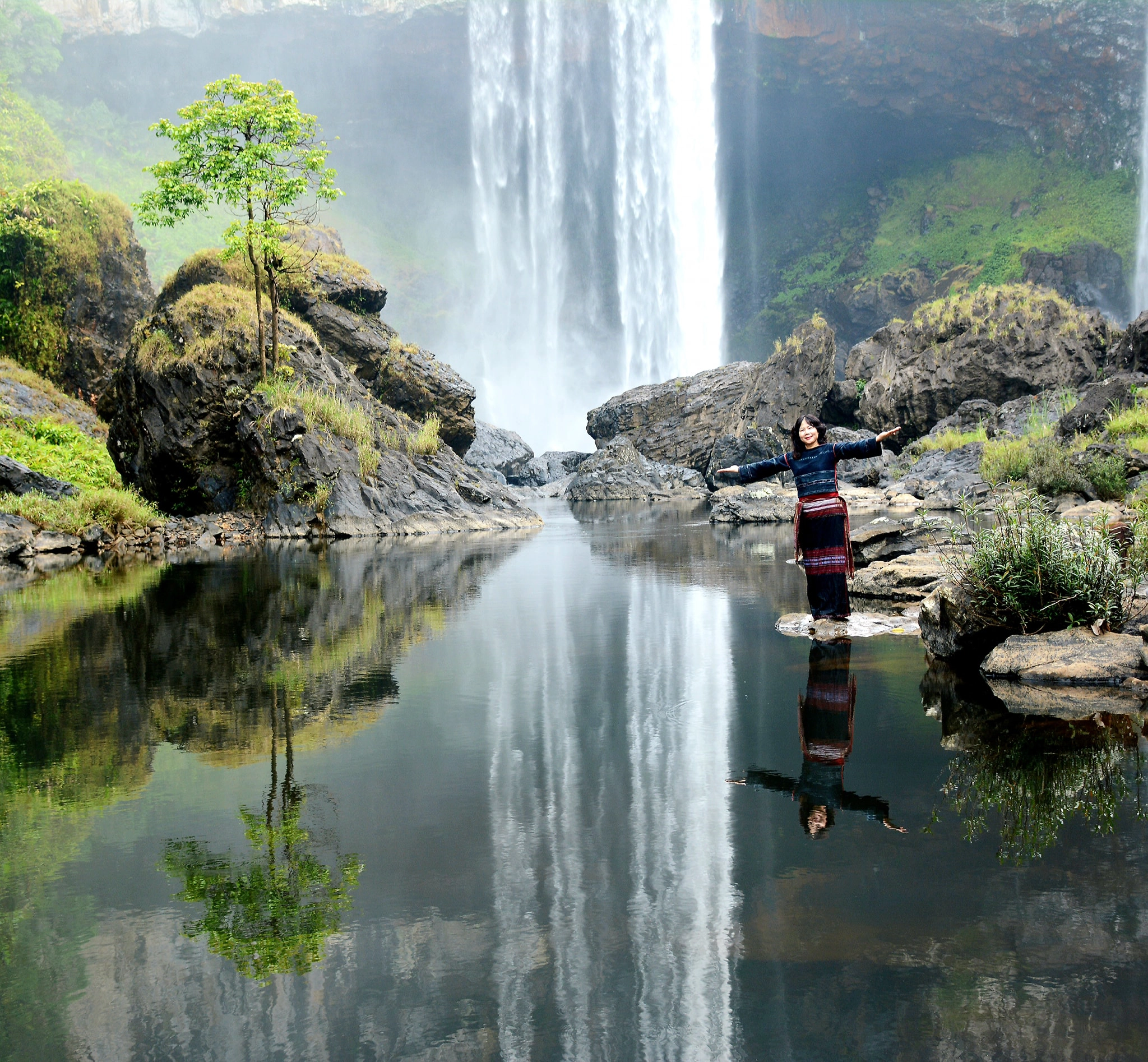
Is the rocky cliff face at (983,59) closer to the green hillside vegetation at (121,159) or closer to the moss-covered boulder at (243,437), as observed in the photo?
the green hillside vegetation at (121,159)

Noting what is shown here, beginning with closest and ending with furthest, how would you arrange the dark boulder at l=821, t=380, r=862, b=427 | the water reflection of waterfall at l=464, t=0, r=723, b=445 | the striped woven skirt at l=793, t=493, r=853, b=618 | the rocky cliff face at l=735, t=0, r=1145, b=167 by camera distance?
the striped woven skirt at l=793, t=493, r=853, b=618 < the dark boulder at l=821, t=380, r=862, b=427 < the water reflection of waterfall at l=464, t=0, r=723, b=445 < the rocky cliff face at l=735, t=0, r=1145, b=167

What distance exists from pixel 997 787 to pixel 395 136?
347 ft

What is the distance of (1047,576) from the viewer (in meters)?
6.36

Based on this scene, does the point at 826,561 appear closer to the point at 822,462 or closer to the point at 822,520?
the point at 822,520

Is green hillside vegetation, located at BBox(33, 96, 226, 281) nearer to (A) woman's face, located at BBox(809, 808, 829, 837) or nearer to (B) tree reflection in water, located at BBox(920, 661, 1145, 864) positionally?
(B) tree reflection in water, located at BBox(920, 661, 1145, 864)

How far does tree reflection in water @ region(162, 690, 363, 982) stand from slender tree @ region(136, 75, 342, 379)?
20.4 metres

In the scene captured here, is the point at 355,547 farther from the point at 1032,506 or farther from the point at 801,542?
the point at 1032,506

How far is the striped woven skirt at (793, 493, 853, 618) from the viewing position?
823 centimetres

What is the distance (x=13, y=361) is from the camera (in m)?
Result: 31.4

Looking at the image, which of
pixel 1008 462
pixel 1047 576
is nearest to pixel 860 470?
pixel 1008 462

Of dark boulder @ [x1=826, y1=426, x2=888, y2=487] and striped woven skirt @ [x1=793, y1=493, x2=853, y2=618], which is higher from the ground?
dark boulder @ [x1=826, y1=426, x2=888, y2=487]

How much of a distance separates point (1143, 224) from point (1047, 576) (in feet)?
268

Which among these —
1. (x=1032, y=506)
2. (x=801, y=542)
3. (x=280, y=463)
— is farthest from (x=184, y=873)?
(x=280, y=463)

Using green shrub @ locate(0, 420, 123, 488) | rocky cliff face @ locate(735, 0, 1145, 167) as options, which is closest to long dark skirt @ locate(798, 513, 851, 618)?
green shrub @ locate(0, 420, 123, 488)
